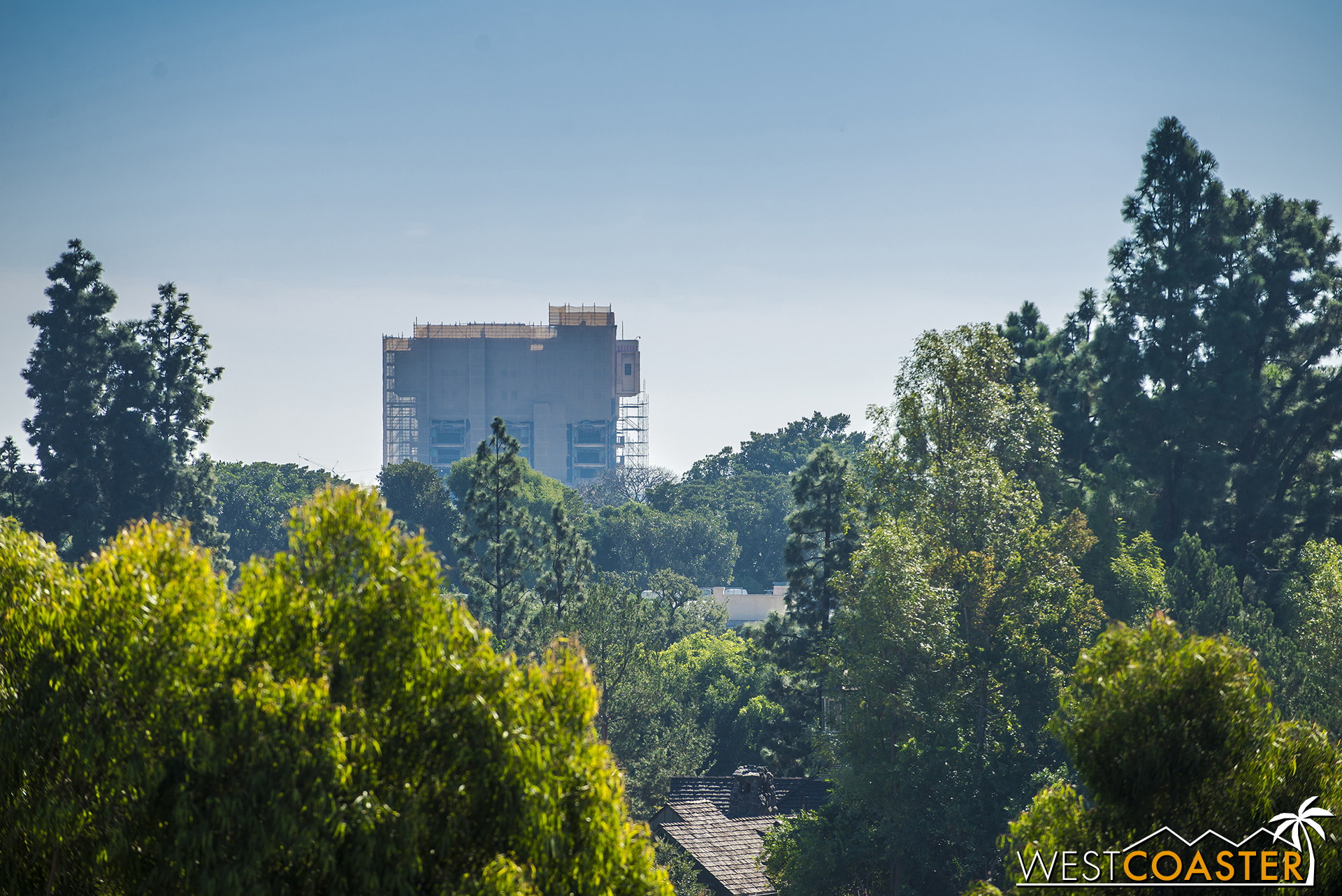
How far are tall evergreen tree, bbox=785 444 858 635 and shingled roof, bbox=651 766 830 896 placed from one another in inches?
220

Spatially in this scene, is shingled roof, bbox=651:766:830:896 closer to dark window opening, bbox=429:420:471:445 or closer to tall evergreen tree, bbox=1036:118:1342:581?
tall evergreen tree, bbox=1036:118:1342:581

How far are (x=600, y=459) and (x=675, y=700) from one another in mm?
141183

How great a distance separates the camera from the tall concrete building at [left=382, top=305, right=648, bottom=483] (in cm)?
18062

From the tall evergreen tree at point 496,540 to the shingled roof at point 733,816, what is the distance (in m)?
10.5

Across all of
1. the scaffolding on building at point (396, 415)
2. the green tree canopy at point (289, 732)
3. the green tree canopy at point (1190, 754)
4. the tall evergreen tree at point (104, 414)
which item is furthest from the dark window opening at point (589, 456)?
the green tree canopy at point (289, 732)

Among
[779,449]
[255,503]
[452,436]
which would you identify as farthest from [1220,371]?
[452,436]

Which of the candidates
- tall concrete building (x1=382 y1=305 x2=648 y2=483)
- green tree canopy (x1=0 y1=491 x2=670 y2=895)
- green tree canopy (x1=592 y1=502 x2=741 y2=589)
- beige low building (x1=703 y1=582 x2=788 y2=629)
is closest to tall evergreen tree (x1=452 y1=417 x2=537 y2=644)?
green tree canopy (x1=0 y1=491 x2=670 y2=895)

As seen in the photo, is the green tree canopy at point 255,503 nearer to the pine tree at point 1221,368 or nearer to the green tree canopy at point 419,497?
the green tree canopy at point 419,497

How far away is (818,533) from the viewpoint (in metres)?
41.9

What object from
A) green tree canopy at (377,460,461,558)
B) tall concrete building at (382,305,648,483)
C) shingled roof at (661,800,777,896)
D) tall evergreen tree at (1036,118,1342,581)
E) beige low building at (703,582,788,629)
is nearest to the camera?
shingled roof at (661,800,777,896)

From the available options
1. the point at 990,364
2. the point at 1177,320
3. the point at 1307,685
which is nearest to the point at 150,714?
the point at 1307,685

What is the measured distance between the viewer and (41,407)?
1905 inches

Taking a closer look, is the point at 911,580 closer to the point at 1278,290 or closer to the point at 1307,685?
the point at 1307,685

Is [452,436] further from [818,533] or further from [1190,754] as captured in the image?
[1190,754]
